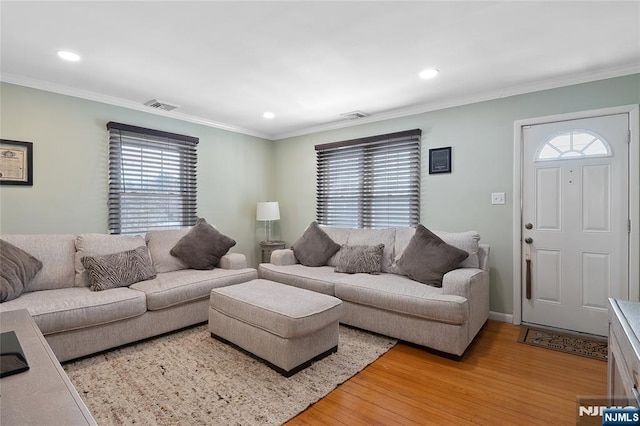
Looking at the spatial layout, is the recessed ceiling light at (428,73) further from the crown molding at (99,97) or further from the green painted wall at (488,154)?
the crown molding at (99,97)

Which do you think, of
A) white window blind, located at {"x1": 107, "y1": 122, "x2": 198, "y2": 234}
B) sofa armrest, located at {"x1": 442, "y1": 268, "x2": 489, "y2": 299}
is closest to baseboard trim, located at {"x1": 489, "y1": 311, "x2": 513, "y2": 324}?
sofa armrest, located at {"x1": 442, "y1": 268, "x2": 489, "y2": 299}

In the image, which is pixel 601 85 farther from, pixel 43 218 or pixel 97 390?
pixel 43 218

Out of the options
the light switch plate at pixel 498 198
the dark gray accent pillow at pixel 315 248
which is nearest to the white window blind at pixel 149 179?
the dark gray accent pillow at pixel 315 248

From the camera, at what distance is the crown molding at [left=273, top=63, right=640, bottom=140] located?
2.78 meters

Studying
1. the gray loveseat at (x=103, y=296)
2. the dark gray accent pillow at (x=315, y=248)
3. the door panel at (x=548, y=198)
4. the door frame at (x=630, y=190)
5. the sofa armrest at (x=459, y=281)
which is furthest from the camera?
the dark gray accent pillow at (x=315, y=248)

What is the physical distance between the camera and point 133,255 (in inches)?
122

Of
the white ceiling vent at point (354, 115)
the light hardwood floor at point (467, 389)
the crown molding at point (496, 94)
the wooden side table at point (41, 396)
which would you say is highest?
the white ceiling vent at point (354, 115)

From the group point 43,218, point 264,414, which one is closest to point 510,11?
point 264,414

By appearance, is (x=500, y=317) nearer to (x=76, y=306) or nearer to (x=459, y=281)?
(x=459, y=281)

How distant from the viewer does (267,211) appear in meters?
4.84

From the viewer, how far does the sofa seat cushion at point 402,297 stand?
2.44 m

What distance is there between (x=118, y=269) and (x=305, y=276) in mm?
1792

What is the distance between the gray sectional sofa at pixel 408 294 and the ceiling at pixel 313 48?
1.63 meters

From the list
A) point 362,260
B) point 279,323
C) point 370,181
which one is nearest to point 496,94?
point 370,181
